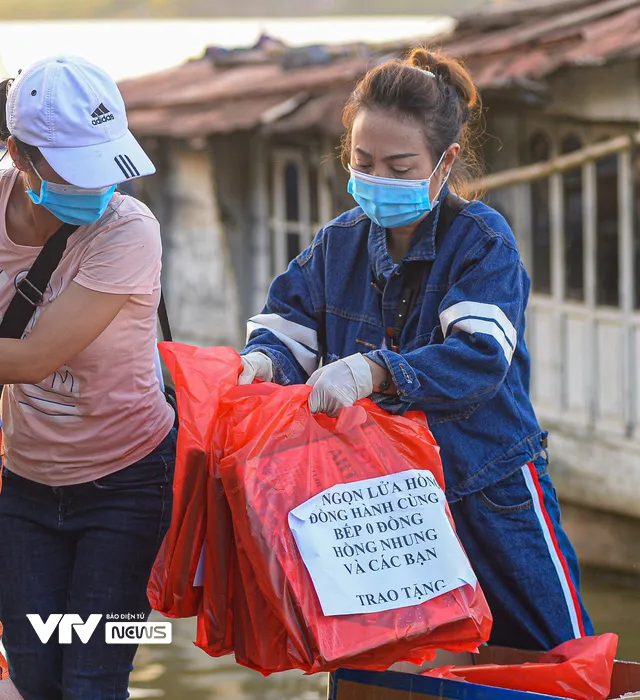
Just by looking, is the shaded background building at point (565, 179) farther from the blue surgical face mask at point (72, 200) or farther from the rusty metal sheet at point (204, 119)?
the blue surgical face mask at point (72, 200)

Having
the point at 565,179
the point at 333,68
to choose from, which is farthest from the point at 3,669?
the point at 333,68

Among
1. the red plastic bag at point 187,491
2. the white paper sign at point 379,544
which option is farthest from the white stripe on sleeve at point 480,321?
the red plastic bag at point 187,491

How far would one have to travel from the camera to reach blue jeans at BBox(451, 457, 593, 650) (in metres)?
2.49

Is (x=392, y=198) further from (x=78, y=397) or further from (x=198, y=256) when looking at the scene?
(x=198, y=256)

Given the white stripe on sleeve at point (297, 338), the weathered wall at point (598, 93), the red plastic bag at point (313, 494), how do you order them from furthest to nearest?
the weathered wall at point (598, 93) < the white stripe on sleeve at point (297, 338) < the red plastic bag at point (313, 494)

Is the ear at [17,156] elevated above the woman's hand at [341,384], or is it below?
above

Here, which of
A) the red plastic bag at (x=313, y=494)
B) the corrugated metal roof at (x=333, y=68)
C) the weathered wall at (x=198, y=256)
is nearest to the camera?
the red plastic bag at (x=313, y=494)

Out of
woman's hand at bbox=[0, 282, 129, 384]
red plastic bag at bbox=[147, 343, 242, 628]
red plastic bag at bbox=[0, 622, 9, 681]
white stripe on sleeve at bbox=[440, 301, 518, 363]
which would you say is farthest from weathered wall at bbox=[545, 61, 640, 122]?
red plastic bag at bbox=[0, 622, 9, 681]

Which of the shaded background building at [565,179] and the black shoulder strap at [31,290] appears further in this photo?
the shaded background building at [565,179]

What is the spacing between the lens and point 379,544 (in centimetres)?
218

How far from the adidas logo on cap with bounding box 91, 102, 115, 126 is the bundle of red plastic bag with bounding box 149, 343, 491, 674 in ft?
1.47

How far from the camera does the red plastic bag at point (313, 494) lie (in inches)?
82.7

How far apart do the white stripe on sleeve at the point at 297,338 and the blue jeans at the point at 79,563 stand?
1.19 feet

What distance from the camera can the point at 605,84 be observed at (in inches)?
228
